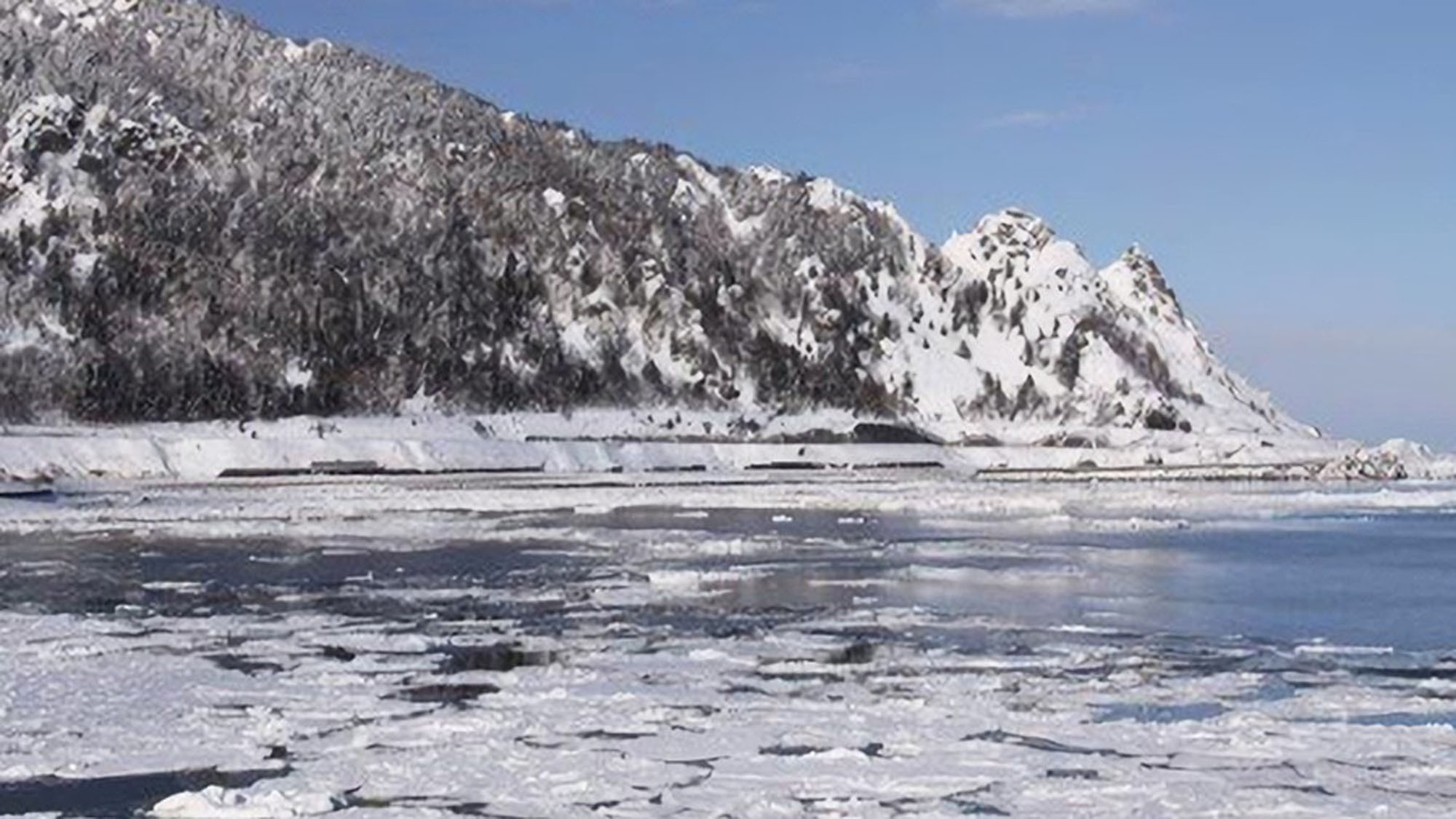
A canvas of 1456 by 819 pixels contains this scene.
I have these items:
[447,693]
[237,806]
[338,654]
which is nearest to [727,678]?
[447,693]

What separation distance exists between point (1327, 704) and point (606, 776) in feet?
25.0

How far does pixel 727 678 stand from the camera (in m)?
21.6

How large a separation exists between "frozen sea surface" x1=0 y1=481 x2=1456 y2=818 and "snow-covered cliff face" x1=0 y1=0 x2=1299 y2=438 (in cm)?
8456

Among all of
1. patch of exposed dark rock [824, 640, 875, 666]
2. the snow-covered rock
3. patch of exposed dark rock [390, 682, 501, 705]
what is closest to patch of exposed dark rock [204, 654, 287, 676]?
patch of exposed dark rock [390, 682, 501, 705]

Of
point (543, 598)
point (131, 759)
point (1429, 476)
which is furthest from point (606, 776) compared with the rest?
point (1429, 476)

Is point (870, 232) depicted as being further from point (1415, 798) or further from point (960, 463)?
point (1415, 798)

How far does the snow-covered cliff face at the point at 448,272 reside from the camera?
415ft

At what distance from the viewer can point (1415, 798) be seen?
48.5 feet

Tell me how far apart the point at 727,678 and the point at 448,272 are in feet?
400

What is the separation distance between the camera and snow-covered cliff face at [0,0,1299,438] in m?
126

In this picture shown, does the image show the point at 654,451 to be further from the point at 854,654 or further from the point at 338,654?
the point at 854,654

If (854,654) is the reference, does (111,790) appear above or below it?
below

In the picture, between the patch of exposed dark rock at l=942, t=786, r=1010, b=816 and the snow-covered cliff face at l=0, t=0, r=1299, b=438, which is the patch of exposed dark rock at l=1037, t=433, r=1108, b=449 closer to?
the snow-covered cliff face at l=0, t=0, r=1299, b=438

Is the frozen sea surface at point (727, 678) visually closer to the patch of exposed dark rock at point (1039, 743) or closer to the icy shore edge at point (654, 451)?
the patch of exposed dark rock at point (1039, 743)
